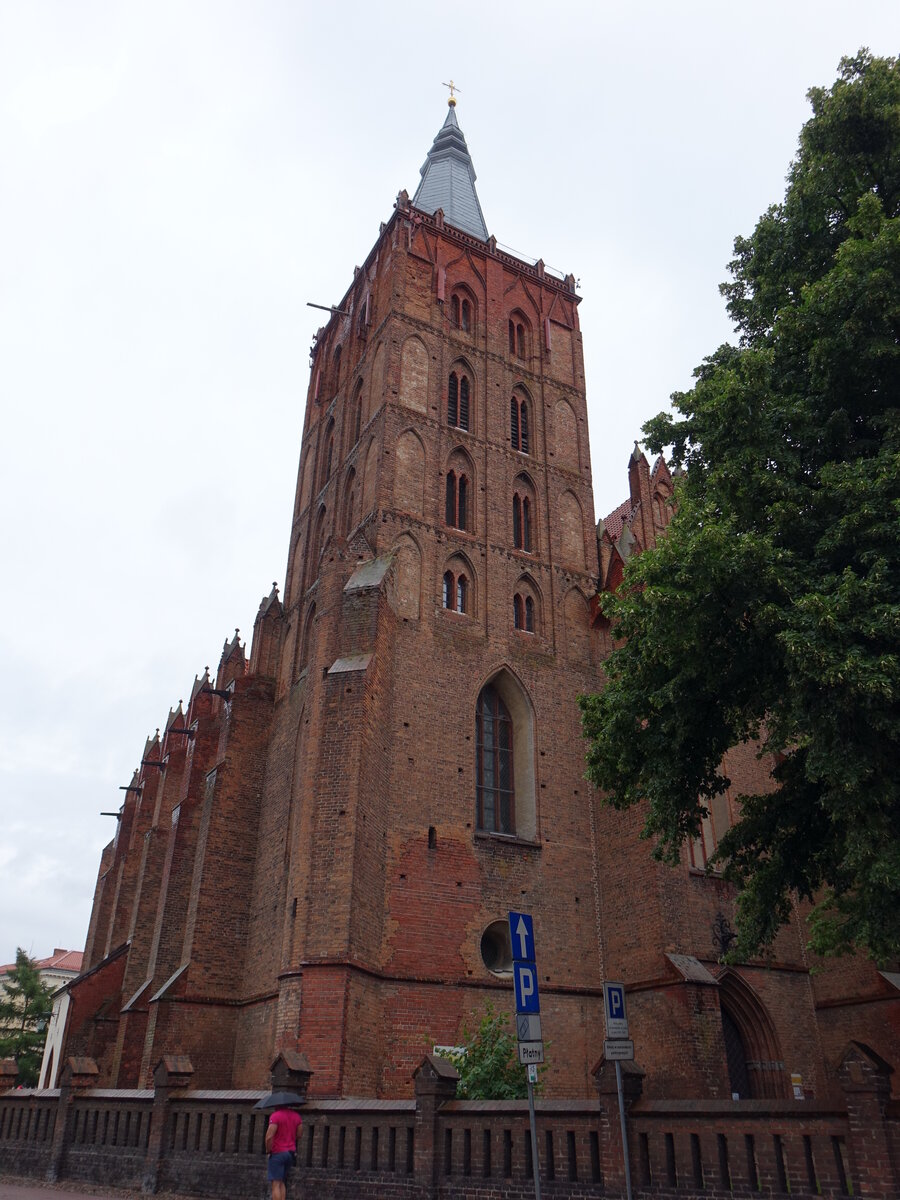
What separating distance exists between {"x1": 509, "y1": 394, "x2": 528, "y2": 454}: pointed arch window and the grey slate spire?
7181 mm

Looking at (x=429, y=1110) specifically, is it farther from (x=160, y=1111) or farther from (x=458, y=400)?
(x=458, y=400)

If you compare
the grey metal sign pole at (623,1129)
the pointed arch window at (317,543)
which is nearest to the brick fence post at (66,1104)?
the grey metal sign pole at (623,1129)

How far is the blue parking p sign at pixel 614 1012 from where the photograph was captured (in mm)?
9086

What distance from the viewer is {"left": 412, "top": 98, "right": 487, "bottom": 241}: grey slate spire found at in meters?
33.8

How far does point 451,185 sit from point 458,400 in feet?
48.8

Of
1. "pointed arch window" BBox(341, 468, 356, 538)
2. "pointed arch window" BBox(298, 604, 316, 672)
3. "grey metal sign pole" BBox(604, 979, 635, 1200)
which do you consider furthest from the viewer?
"pointed arch window" BBox(341, 468, 356, 538)

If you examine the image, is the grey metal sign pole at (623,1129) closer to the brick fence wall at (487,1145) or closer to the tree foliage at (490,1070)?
the brick fence wall at (487,1145)

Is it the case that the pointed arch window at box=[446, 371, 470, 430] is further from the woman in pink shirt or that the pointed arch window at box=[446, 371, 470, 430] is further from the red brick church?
the woman in pink shirt

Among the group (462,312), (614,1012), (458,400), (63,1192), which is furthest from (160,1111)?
(462,312)

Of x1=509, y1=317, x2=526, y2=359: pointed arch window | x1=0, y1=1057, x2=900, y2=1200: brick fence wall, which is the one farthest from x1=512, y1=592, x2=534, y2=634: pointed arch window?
x1=0, y1=1057, x2=900, y2=1200: brick fence wall

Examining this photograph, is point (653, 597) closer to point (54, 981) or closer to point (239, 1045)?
point (239, 1045)

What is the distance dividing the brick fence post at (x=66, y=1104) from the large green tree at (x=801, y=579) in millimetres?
10709

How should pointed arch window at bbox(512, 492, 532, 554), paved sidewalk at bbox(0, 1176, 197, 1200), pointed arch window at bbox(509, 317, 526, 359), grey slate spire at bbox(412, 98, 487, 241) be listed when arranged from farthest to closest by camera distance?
grey slate spire at bbox(412, 98, 487, 241) < pointed arch window at bbox(509, 317, 526, 359) < pointed arch window at bbox(512, 492, 532, 554) < paved sidewalk at bbox(0, 1176, 197, 1200)

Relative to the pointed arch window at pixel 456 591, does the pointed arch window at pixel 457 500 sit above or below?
above
